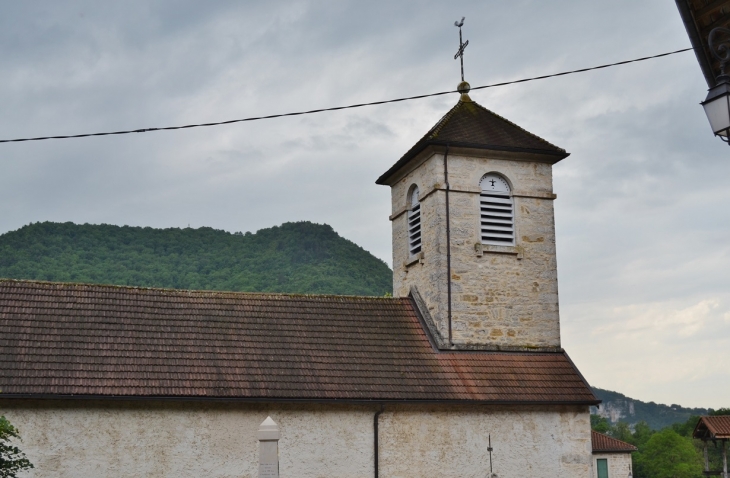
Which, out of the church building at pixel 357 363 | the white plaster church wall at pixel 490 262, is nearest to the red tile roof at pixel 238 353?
the church building at pixel 357 363

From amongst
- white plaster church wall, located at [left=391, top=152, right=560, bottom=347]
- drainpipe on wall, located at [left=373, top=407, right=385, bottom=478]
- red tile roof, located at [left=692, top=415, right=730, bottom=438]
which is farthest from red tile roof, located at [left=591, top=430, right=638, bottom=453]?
drainpipe on wall, located at [left=373, top=407, right=385, bottom=478]

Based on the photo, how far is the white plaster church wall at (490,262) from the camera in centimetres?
1836

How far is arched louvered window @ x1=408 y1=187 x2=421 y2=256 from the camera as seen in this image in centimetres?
2008

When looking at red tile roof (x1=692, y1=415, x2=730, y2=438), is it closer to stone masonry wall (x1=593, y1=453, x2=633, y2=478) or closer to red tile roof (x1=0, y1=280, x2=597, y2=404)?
red tile roof (x1=0, y1=280, x2=597, y2=404)

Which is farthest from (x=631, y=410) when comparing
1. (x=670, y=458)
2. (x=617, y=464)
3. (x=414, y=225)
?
(x=414, y=225)

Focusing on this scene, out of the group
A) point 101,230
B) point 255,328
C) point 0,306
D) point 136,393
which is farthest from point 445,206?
point 101,230

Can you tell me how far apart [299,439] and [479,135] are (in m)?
8.26

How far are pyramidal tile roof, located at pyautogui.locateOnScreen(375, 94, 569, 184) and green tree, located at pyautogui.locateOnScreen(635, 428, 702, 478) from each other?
51570 mm

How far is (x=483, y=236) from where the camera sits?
19062 mm

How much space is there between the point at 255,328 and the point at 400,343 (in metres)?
3.09

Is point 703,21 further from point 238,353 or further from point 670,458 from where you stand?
point 670,458

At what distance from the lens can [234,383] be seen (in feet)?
50.2

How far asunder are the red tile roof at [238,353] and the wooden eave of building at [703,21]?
928cm

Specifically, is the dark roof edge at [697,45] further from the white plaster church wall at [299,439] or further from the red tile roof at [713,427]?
the red tile roof at [713,427]
